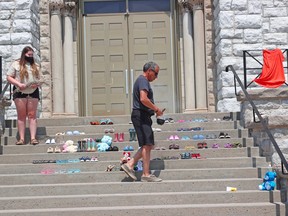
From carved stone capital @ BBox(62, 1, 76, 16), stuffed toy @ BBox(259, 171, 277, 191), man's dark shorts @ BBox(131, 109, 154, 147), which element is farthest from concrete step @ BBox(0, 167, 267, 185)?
carved stone capital @ BBox(62, 1, 76, 16)

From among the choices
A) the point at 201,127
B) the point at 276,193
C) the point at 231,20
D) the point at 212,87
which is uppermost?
the point at 231,20

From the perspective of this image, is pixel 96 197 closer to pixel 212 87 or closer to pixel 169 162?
pixel 169 162

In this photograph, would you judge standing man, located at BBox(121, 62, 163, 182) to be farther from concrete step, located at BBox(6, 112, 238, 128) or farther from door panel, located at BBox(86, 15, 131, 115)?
door panel, located at BBox(86, 15, 131, 115)

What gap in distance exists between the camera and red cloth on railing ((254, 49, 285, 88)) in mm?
9977

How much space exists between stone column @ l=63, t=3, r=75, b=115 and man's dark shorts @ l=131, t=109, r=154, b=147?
5.39 meters

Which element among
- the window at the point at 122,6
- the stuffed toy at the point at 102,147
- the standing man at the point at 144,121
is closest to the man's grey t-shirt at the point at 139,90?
the standing man at the point at 144,121

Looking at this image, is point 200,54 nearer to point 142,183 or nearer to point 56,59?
point 56,59

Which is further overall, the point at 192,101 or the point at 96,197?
the point at 192,101

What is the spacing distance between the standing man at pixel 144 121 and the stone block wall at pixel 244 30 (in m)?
4.25

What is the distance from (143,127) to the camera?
7699 mm

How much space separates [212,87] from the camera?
12.7 metres

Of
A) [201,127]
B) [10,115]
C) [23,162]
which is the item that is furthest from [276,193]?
[10,115]

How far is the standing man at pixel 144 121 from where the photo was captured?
758 cm

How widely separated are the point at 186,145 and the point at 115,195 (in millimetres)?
2051
